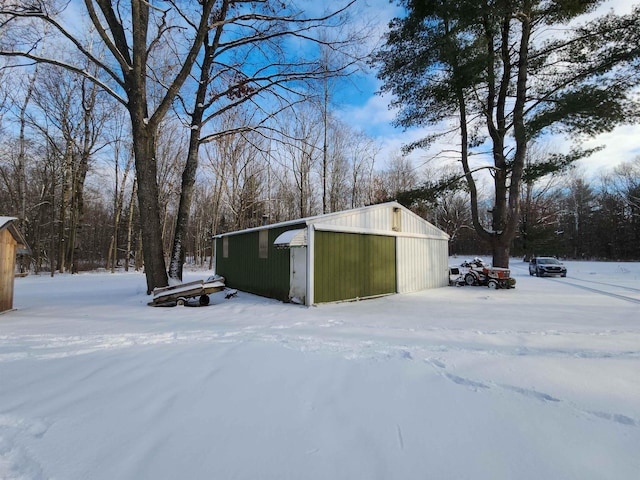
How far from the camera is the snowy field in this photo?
1865mm

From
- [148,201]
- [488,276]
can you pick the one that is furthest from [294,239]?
[488,276]

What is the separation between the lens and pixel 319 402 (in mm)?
2652

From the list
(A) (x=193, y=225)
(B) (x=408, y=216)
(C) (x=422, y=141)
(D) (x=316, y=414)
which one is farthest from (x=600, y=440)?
(A) (x=193, y=225)

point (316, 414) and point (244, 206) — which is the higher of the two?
point (244, 206)

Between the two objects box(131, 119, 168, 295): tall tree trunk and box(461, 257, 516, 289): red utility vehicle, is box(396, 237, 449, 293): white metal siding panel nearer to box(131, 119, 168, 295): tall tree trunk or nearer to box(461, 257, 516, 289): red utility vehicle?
box(461, 257, 516, 289): red utility vehicle

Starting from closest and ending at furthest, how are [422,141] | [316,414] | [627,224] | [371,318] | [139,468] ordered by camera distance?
[139,468]
[316,414]
[371,318]
[422,141]
[627,224]

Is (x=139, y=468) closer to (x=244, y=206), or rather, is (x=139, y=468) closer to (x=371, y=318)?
(x=371, y=318)

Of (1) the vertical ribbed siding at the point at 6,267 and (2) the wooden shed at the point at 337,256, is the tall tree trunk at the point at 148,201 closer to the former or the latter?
(1) the vertical ribbed siding at the point at 6,267

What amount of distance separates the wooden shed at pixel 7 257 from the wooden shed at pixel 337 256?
19.2 feet

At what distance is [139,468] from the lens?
181 cm

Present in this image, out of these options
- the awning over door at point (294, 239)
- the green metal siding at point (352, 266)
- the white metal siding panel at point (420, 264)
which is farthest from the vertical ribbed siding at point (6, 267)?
the white metal siding panel at point (420, 264)

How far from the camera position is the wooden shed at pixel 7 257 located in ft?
22.8

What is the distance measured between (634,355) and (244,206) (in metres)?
22.4

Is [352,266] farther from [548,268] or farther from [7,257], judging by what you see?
[548,268]
